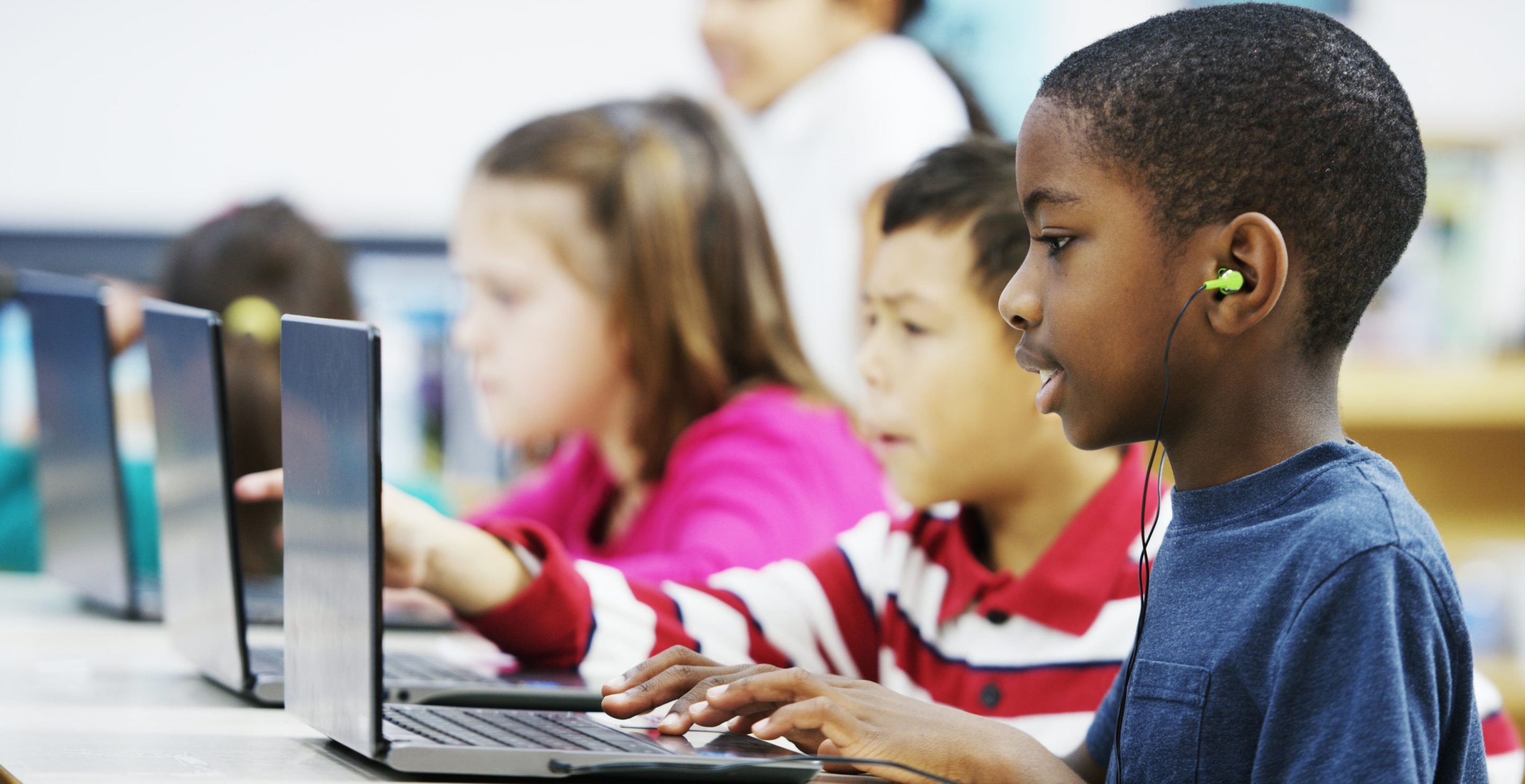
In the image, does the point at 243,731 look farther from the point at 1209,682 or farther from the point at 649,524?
the point at 649,524

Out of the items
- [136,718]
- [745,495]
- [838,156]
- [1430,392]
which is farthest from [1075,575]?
[1430,392]

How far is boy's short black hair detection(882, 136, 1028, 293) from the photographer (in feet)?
3.44

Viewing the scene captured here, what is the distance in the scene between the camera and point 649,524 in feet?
4.90

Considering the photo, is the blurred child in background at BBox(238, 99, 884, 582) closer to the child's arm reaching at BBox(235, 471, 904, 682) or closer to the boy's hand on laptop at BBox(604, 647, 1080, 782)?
the child's arm reaching at BBox(235, 471, 904, 682)

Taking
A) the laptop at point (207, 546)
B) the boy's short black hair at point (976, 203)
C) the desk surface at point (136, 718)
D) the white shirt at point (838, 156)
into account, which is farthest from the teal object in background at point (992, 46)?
the laptop at point (207, 546)

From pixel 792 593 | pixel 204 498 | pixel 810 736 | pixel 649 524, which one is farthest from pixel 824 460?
pixel 810 736

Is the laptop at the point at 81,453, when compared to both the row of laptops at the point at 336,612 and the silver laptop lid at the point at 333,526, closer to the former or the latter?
the row of laptops at the point at 336,612

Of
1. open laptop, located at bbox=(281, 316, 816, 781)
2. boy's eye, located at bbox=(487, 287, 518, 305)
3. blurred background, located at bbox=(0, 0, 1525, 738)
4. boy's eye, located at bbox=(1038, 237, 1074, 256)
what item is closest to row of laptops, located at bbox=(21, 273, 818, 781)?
open laptop, located at bbox=(281, 316, 816, 781)

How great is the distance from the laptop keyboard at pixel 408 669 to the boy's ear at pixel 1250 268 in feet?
1.67

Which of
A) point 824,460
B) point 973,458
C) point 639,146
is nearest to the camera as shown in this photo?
point 973,458

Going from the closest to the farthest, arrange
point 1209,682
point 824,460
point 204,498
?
point 1209,682
point 204,498
point 824,460

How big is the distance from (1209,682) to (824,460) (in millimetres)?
864

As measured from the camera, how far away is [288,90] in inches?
93.9

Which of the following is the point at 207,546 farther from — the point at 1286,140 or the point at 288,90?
the point at 288,90
